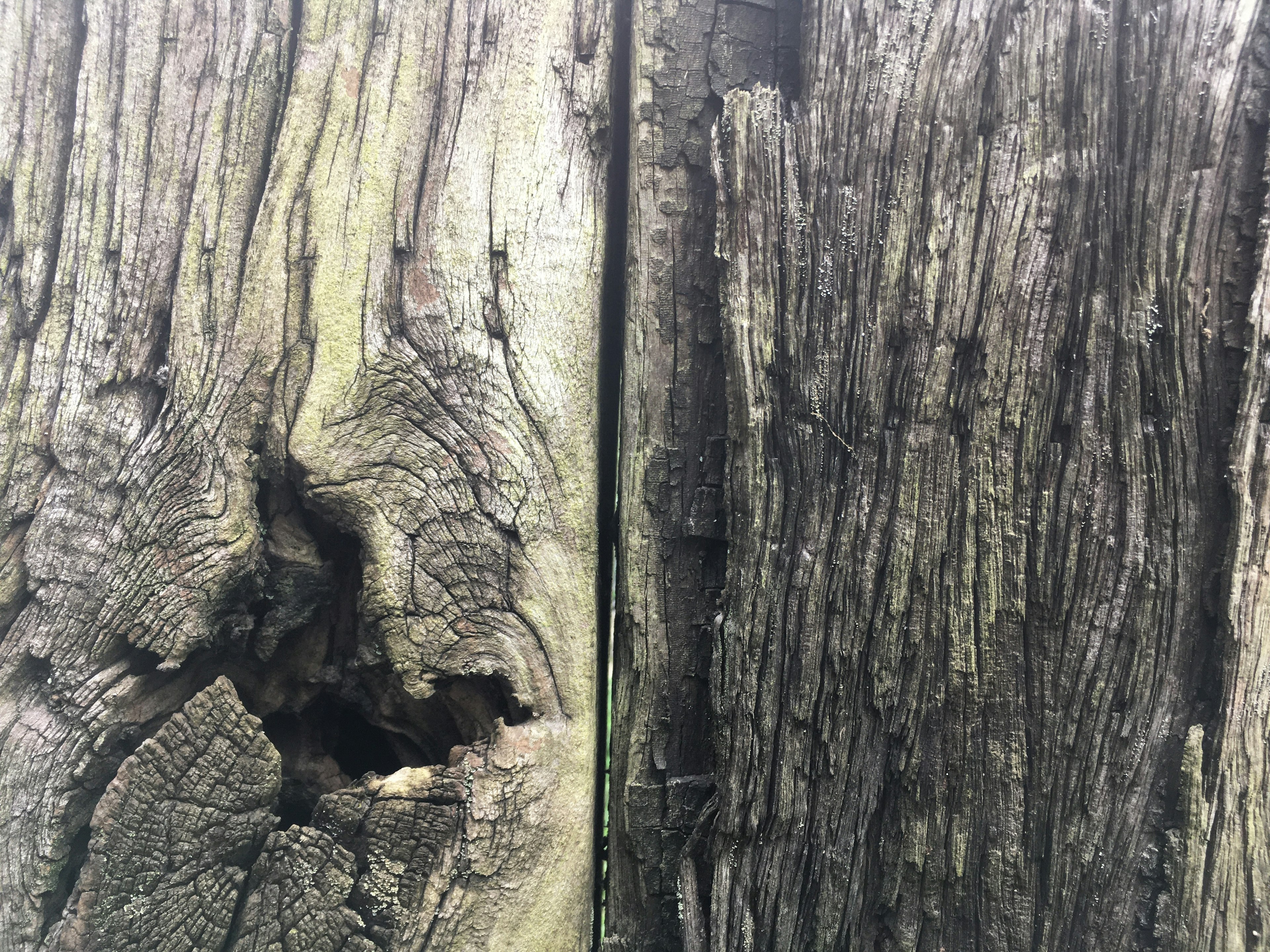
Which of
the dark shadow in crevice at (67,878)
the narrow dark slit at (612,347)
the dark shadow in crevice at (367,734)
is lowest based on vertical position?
the dark shadow in crevice at (67,878)

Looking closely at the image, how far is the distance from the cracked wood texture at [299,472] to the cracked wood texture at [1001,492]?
380 mm

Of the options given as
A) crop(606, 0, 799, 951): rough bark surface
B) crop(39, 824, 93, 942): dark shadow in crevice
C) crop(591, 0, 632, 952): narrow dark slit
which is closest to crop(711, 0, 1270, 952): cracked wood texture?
crop(606, 0, 799, 951): rough bark surface

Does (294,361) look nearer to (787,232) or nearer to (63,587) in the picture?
(63,587)

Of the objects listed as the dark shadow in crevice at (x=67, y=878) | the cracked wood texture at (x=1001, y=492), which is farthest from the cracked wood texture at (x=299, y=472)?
the cracked wood texture at (x=1001, y=492)

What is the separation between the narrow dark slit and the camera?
1.41 m

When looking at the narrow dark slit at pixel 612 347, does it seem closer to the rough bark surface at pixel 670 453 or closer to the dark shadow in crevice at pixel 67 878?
the rough bark surface at pixel 670 453

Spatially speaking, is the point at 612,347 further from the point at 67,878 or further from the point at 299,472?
the point at 67,878

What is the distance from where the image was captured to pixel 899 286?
1318 mm

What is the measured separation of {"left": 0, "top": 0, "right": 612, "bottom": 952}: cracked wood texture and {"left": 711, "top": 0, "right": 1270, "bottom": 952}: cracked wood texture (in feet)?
1.25

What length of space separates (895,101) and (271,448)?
53.6 inches

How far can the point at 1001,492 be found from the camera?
127cm

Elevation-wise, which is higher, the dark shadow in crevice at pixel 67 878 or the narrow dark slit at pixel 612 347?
the narrow dark slit at pixel 612 347

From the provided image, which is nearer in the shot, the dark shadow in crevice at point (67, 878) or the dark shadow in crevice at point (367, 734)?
the dark shadow in crevice at point (67, 878)

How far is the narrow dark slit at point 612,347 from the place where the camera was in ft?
4.61
